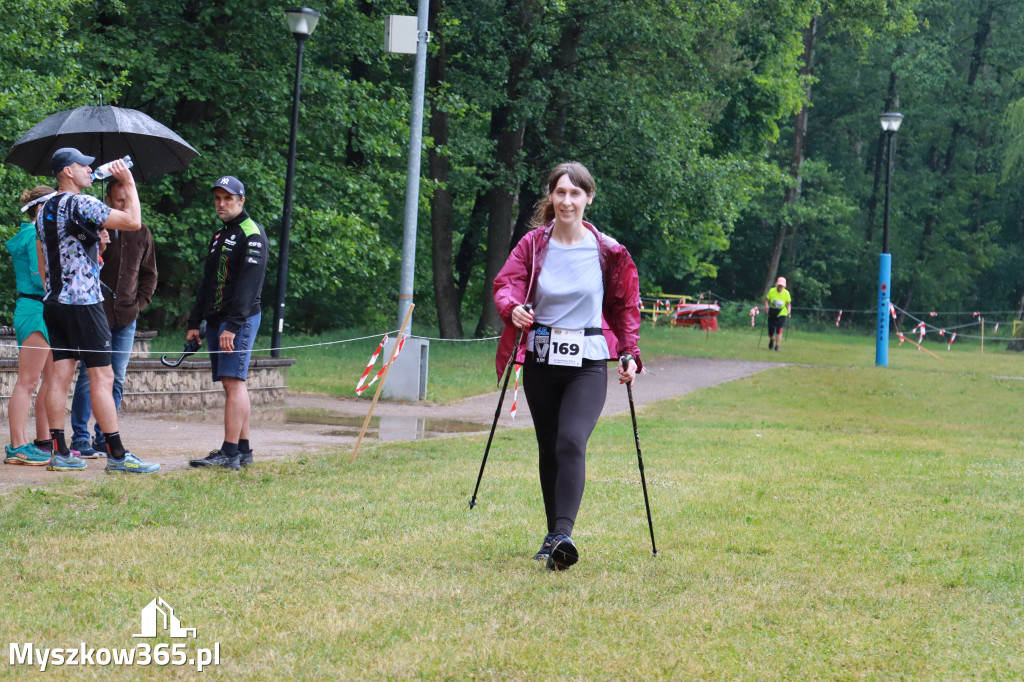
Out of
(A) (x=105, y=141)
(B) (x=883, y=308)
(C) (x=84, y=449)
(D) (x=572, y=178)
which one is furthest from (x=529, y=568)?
(B) (x=883, y=308)

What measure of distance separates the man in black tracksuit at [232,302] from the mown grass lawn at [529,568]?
0.43m

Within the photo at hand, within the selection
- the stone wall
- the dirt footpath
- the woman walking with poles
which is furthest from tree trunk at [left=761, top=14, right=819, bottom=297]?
the woman walking with poles

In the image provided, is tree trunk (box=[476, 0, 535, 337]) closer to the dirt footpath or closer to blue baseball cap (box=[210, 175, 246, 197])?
the dirt footpath

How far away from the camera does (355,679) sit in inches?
154

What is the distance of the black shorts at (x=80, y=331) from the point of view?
25.4 ft

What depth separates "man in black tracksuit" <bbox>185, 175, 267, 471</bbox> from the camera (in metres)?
8.31

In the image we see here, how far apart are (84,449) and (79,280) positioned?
1770mm

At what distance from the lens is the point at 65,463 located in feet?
26.6

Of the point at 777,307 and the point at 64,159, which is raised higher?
the point at 64,159

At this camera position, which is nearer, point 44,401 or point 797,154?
point 44,401

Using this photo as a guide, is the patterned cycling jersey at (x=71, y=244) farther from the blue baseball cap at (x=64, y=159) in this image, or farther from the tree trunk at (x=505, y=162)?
the tree trunk at (x=505, y=162)

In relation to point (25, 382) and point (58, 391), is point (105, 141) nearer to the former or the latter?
point (25, 382)

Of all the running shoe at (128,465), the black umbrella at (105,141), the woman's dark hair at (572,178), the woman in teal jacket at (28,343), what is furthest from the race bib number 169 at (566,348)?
the black umbrella at (105,141)

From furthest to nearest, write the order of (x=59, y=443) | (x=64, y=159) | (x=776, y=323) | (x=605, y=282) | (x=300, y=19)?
(x=776, y=323) < (x=300, y=19) < (x=59, y=443) < (x=64, y=159) < (x=605, y=282)
